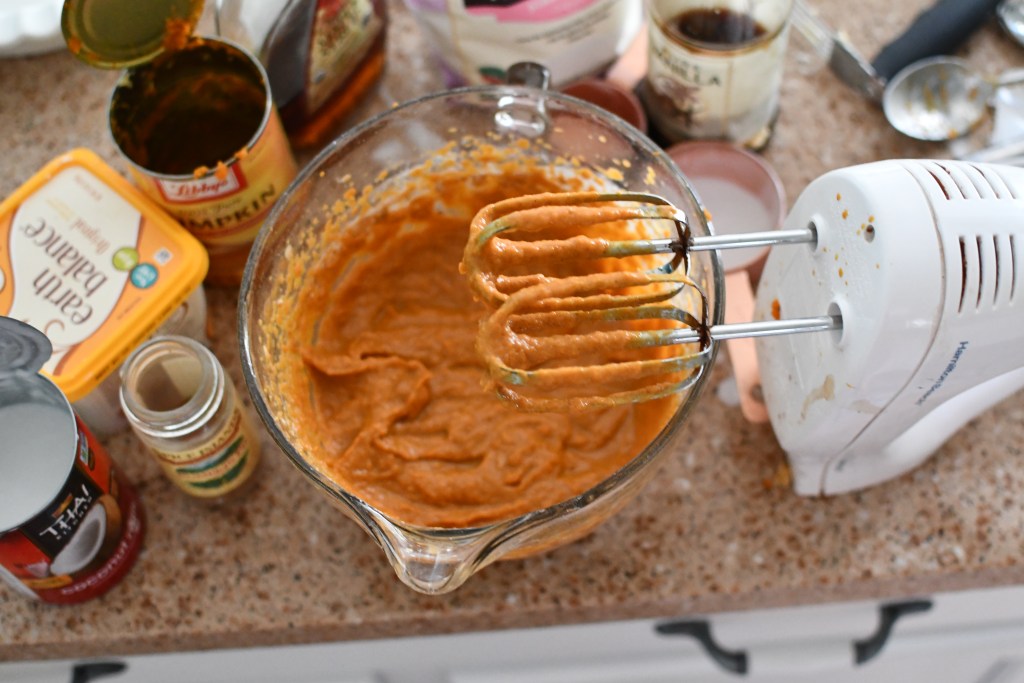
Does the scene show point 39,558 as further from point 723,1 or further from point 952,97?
point 952,97

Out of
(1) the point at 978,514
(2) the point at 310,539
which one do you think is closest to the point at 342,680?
(2) the point at 310,539

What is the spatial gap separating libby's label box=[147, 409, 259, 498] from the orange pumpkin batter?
0.05 m

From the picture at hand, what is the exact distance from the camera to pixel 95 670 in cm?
84

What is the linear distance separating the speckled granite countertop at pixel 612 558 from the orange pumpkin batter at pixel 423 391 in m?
0.06

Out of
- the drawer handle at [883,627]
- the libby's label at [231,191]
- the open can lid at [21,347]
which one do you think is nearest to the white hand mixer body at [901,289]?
the drawer handle at [883,627]

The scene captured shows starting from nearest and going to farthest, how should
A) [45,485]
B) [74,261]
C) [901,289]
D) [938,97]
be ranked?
[901,289] < [45,485] < [74,261] < [938,97]

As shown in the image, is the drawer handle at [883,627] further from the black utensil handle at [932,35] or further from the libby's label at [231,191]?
the libby's label at [231,191]

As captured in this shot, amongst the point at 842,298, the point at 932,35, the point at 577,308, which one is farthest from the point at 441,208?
the point at 932,35

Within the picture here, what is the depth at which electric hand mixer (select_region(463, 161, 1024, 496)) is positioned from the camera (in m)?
0.57

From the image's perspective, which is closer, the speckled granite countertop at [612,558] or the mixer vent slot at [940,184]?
the mixer vent slot at [940,184]

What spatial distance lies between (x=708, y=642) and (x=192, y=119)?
63 cm

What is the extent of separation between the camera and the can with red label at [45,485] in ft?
2.16

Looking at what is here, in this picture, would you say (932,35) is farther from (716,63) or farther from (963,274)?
(963,274)

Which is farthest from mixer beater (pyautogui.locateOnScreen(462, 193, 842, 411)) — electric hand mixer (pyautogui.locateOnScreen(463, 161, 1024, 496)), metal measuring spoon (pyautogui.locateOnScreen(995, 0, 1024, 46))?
metal measuring spoon (pyautogui.locateOnScreen(995, 0, 1024, 46))
